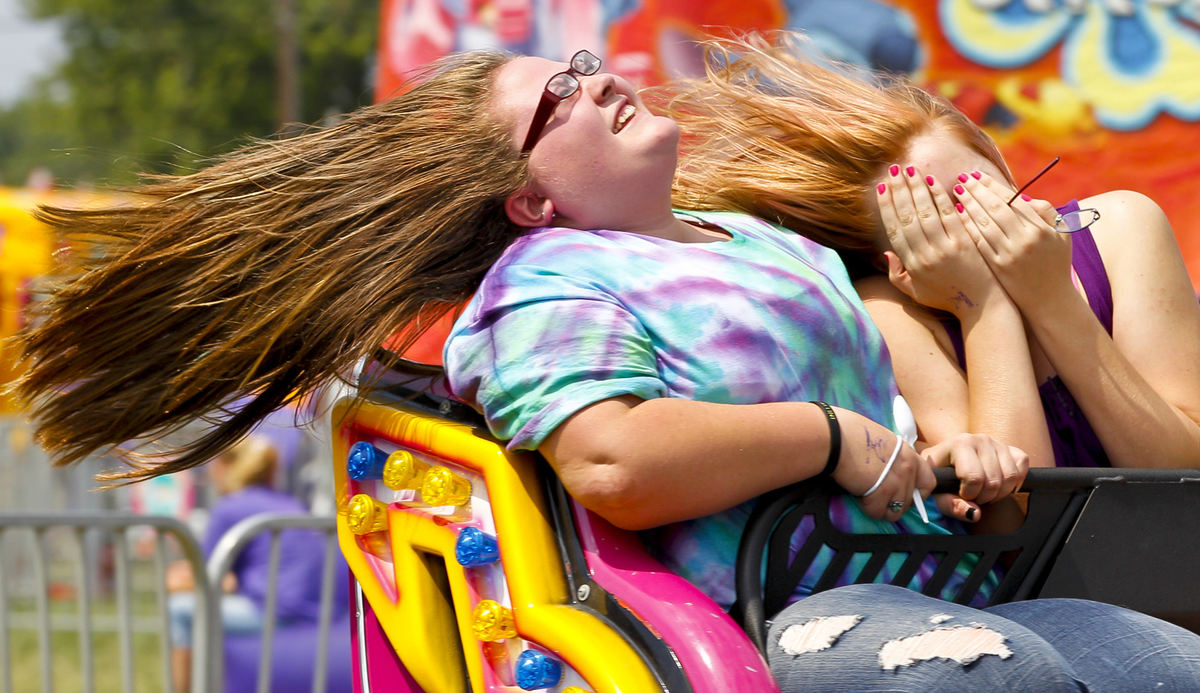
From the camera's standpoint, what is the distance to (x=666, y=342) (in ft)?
5.27

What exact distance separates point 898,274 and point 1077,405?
325 millimetres

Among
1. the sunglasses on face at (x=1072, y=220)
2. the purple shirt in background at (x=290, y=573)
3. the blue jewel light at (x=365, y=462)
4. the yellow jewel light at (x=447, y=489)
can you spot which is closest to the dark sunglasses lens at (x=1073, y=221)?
the sunglasses on face at (x=1072, y=220)

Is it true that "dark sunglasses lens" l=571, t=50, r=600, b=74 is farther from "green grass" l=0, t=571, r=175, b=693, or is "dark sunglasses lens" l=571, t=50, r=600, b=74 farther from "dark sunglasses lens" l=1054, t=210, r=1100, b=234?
"green grass" l=0, t=571, r=175, b=693

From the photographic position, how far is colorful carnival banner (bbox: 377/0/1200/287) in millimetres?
4414

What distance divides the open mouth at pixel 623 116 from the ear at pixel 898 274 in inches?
18.4

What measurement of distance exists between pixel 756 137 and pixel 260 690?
8.22 ft

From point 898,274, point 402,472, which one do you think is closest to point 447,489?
point 402,472

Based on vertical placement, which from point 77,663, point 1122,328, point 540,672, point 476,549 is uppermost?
point 1122,328

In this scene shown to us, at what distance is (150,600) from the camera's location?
716cm

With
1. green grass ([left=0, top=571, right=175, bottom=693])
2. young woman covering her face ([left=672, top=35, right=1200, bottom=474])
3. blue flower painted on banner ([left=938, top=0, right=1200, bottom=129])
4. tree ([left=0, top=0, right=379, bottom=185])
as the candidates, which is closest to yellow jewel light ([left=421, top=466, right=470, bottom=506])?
young woman covering her face ([left=672, top=35, right=1200, bottom=474])

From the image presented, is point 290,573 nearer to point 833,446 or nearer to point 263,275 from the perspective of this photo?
point 263,275

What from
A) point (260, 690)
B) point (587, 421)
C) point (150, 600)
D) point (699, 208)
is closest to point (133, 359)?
point (587, 421)

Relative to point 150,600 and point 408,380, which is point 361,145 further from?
point 150,600

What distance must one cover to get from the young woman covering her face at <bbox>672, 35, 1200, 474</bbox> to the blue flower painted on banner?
2.74 m
